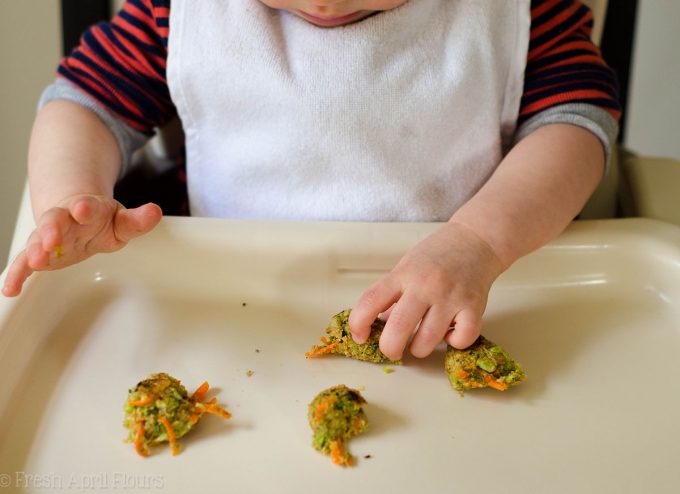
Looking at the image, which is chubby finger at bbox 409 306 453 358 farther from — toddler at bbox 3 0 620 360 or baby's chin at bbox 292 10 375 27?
baby's chin at bbox 292 10 375 27

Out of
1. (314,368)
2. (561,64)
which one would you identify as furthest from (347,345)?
(561,64)

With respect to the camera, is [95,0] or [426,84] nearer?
[426,84]

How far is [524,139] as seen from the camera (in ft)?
2.17

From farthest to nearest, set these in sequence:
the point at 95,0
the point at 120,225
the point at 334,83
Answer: the point at 95,0 → the point at 334,83 → the point at 120,225

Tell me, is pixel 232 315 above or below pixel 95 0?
below

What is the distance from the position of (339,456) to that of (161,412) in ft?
0.34

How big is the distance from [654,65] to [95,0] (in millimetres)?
1102

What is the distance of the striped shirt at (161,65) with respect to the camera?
681mm

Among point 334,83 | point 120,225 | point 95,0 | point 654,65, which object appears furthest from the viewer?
point 654,65

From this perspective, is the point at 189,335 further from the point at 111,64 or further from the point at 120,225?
the point at 111,64

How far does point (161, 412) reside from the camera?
43 centimetres

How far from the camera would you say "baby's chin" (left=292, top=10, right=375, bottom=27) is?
652 mm

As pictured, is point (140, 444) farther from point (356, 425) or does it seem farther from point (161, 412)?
point (356, 425)

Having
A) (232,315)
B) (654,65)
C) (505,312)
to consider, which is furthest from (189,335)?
(654,65)
